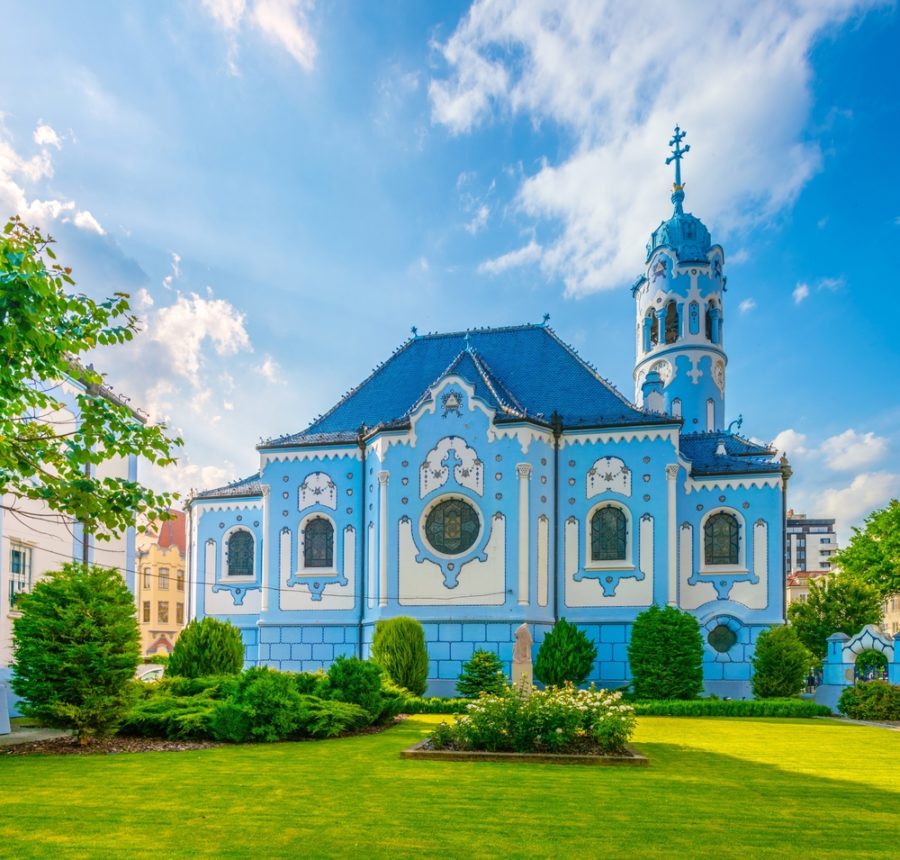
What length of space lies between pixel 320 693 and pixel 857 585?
3151cm

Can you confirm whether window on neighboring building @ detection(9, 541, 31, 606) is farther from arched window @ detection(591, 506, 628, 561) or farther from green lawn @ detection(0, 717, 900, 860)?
arched window @ detection(591, 506, 628, 561)

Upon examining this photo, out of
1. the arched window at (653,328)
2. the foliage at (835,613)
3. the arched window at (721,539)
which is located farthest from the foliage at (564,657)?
the foliage at (835,613)

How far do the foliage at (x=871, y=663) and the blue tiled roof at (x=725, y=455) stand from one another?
693cm

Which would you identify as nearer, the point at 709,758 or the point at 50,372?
the point at 50,372

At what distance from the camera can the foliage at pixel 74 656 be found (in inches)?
602

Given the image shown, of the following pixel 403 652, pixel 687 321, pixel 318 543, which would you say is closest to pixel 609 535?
pixel 403 652

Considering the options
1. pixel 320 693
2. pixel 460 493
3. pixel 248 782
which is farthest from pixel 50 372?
pixel 460 493

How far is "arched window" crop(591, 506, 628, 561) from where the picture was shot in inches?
1170

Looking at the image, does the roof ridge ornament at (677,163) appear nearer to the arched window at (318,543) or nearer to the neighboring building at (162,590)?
the arched window at (318,543)

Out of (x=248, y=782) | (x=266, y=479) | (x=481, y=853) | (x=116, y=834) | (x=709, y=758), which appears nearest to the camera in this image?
(x=481, y=853)

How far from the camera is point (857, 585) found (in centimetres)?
4041

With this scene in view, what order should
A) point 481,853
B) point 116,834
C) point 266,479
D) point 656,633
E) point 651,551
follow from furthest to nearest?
point 266,479, point 651,551, point 656,633, point 116,834, point 481,853

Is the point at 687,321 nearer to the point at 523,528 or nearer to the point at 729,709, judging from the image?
the point at 523,528

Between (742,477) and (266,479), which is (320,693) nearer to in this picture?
(266,479)
